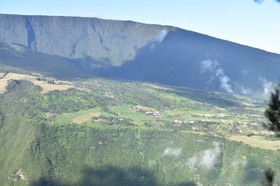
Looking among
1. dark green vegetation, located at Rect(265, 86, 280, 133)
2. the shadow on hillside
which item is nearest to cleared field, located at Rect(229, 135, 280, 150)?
the shadow on hillside

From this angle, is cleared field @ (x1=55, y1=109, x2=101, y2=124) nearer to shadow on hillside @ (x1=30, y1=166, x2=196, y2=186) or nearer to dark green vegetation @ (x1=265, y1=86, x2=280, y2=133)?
shadow on hillside @ (x1=30, y1=166, x2=196, y2=186)

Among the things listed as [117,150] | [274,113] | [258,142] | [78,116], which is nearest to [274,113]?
[274,113]

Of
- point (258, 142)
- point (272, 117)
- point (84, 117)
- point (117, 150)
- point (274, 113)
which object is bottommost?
point (117, 150)

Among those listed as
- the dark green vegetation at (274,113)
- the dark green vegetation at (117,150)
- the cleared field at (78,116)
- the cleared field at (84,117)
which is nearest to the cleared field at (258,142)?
the dark green vegetation at (117,150)

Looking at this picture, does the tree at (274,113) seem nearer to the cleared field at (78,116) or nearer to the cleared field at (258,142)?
the cleared field at (258,142)

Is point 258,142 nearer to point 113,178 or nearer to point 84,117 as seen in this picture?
point 113,178

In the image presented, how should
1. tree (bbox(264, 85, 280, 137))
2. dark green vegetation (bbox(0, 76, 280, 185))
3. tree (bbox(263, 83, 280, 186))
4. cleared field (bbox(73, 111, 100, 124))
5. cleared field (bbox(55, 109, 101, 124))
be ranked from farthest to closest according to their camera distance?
cleared field (bbox(73, 111, 100, 124)), cleared field (bbox(55, 109, 101, 124)), dark green vegetation (bbox(0, 76, 280, 185)), tree (bbox(264, 85, 280, 137)), tree (bbox(263, 83, 280, 186))
